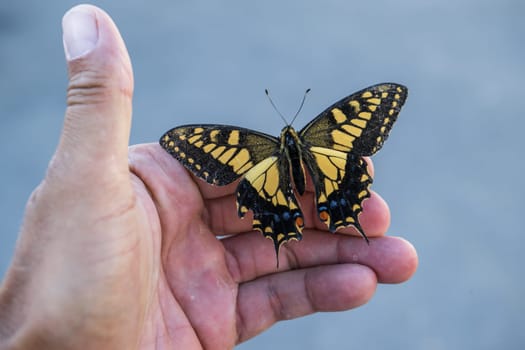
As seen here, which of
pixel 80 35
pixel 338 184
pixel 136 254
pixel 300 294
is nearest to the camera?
pixel 80 35

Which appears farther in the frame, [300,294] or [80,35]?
[300,294]

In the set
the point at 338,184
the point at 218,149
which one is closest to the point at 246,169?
the point at 218,149

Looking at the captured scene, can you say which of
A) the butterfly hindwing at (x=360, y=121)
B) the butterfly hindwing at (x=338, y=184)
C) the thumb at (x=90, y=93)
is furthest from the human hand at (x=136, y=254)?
the butterfly hindwing at (x=360, y=121)

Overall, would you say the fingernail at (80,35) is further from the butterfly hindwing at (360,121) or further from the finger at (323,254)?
the finger at (323,254)

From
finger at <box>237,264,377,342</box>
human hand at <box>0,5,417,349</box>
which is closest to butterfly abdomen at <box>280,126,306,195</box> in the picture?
human hand at <box>0,5,417,349</box>

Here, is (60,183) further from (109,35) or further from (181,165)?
(181,165)

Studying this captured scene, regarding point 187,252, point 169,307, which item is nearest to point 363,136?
point 187,252

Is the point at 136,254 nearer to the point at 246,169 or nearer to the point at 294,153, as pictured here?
the point at 246,169

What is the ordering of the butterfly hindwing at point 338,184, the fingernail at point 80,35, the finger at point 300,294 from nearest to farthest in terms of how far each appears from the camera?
the fingernail at point 80,35 → the butterfly hindwing at point 338,184 → the finger at point 300,294
